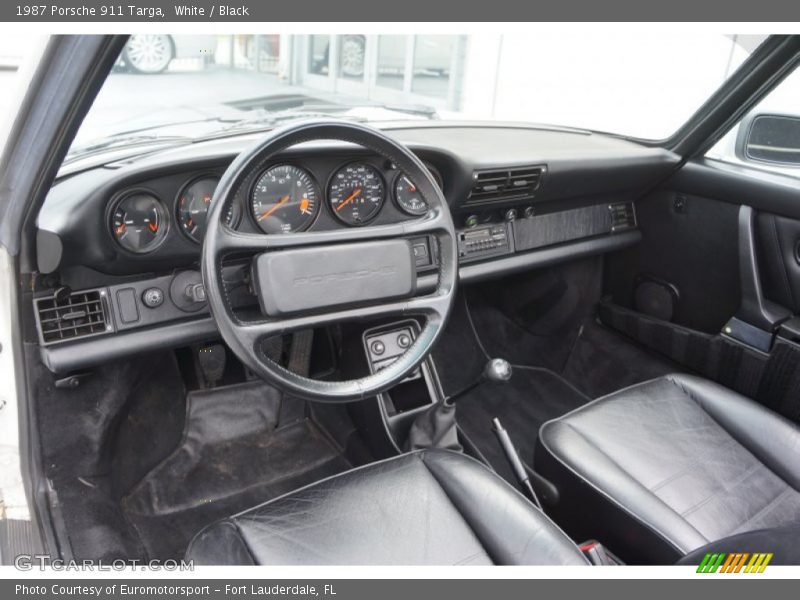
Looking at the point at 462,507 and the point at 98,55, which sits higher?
the point at 98,55

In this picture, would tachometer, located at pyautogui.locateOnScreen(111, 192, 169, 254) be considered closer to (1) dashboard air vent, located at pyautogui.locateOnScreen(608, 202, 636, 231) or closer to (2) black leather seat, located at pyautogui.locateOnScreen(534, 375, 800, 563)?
(2) black leather seat, located at pyautogui.locateOnScreen(534, 375, 800, 563)

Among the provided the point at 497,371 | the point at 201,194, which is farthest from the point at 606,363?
the point at 201,194

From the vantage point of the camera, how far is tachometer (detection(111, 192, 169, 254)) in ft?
5.44

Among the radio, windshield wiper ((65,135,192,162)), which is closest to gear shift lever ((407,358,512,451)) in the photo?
the radio

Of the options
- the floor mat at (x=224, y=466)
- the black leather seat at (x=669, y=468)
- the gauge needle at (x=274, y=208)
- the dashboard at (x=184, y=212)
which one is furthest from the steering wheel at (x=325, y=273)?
the floor mat at (x=224, y=466)

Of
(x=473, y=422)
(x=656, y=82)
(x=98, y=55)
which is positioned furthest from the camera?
(x=656, y=82)

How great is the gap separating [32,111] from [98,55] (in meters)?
0.24

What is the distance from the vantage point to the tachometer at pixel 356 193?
1863 mm

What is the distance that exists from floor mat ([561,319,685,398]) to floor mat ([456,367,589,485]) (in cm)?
7

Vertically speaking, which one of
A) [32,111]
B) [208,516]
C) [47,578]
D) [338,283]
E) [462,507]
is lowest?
[208,516]

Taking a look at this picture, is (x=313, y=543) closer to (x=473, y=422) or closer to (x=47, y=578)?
(x=47, y=578)

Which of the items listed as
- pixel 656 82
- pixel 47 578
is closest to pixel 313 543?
pixel 47 578

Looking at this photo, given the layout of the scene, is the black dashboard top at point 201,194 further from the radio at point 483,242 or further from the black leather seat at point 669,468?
the black leather seat at point 669,468
